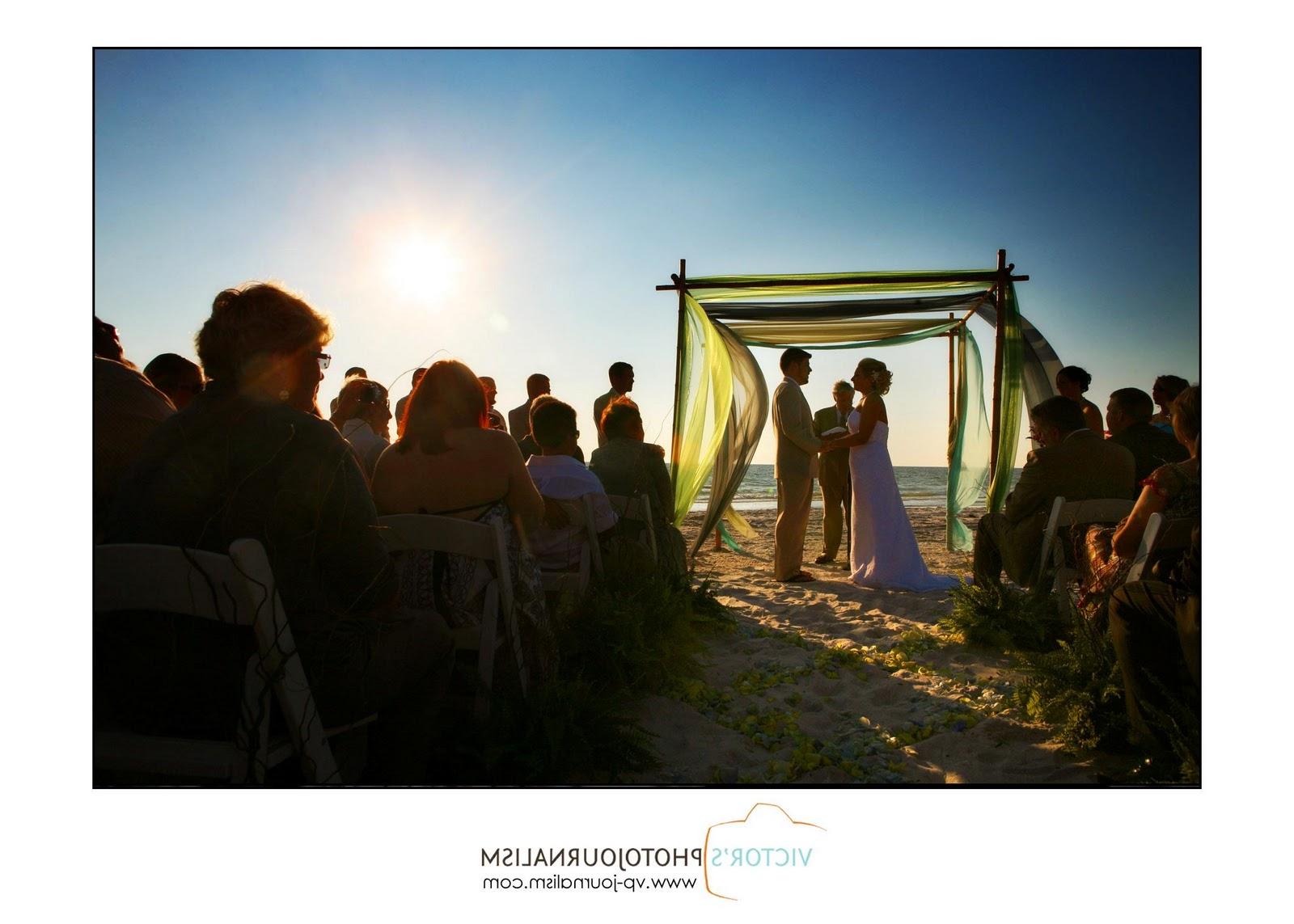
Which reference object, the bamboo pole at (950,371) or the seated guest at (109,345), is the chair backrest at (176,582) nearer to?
the seated guest at (109,345)

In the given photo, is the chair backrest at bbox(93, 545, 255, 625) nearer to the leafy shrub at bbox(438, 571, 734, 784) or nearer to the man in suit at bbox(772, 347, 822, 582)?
the leafy shrub at bbox(438, 571, 734, 784)

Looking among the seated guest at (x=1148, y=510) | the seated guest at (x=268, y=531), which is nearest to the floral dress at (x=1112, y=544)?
the seated guest at (x=1148, y=510)

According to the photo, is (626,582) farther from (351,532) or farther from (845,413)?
(845,413)

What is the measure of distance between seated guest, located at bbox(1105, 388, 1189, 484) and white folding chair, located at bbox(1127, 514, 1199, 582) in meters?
2.02

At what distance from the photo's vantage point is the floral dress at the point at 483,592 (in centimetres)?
239

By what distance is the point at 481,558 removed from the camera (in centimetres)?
226

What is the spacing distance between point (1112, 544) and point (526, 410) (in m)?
4.07

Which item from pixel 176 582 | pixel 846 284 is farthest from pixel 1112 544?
pixel 176 582

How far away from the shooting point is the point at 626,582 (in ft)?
13.5

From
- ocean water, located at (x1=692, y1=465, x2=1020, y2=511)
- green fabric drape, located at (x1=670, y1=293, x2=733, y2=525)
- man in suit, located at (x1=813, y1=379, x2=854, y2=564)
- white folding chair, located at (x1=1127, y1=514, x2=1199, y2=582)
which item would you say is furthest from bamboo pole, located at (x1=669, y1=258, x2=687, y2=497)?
ocean water, located at (x1=692, y1=465, x2=1020, y2=511)

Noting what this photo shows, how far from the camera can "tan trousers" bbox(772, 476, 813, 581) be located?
6.23 metres
